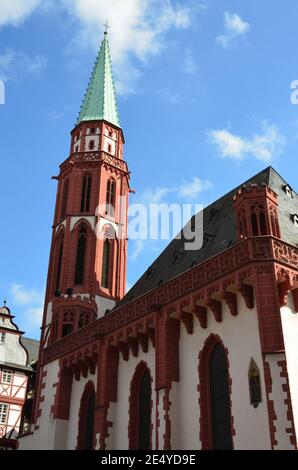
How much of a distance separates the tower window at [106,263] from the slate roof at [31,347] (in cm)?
1318

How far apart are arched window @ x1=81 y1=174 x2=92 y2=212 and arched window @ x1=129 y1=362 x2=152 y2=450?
1498cm

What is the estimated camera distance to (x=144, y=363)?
23000 mm

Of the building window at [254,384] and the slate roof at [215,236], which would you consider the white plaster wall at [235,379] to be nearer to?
the building window at [254,384]

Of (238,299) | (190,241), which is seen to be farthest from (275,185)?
(238,299)

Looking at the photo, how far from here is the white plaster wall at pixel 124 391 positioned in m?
22.7

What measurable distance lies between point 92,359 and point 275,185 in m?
12.1

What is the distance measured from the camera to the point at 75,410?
1057 inches

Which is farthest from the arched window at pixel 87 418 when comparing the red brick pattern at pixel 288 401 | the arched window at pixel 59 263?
the red brick pattern at pixel 288 401

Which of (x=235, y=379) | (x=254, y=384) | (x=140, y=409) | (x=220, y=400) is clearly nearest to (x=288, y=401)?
(x=254, y=384)

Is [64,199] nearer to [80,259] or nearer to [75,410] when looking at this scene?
[80,259]

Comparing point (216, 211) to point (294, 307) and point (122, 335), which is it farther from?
point (294, 307)

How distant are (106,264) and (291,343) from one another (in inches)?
750

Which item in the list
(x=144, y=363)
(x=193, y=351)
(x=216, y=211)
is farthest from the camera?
(x=216, y=211)
